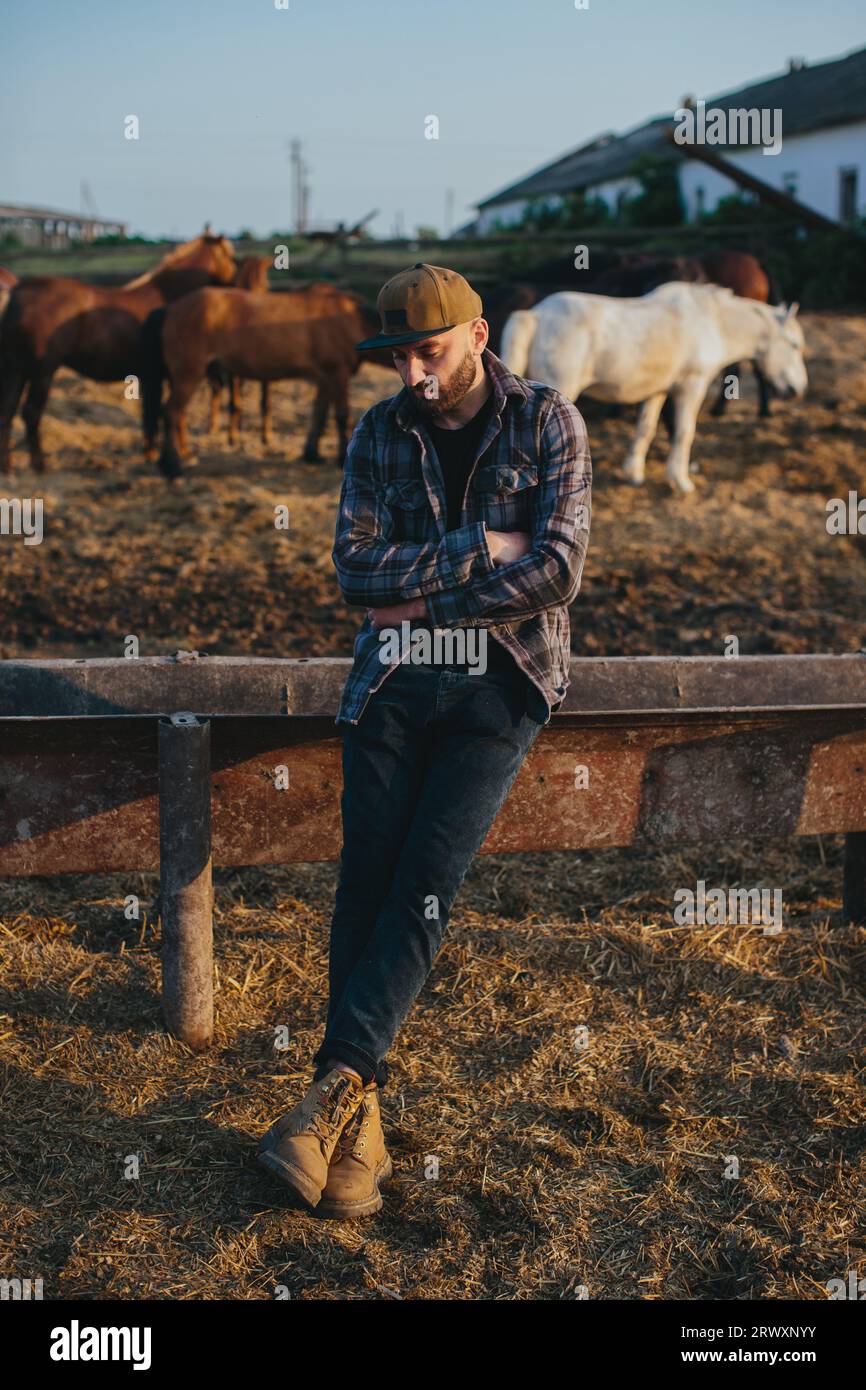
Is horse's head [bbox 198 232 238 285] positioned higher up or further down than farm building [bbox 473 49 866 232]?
further down

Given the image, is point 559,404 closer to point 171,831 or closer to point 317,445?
point 171,831

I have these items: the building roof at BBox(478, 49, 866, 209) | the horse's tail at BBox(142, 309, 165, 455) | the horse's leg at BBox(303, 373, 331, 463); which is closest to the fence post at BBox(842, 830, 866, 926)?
the horse's leg at BBox(303, 373, 331, 463)

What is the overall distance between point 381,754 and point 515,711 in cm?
32

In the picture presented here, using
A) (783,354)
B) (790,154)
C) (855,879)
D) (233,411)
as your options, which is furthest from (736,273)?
(790,154)

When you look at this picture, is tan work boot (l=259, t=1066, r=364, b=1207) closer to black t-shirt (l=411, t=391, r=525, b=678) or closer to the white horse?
black t-shirt (l=411, t=391, r=525, b=678)

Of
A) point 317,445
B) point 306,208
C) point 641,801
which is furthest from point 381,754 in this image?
point 306,208

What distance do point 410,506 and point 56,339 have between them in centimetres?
837

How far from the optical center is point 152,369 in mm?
10430

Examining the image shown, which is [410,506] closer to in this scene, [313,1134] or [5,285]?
[313,1134]

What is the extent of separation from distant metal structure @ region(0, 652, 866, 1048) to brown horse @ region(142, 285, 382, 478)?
6.92m

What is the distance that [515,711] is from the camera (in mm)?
2971

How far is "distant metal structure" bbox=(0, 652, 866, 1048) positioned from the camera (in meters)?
3.18

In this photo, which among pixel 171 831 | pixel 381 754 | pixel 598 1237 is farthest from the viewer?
pixel 171 831

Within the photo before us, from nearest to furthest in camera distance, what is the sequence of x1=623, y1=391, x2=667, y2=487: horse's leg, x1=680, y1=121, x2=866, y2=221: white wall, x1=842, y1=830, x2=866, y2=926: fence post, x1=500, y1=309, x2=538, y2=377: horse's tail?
1. x1=842, y1=830, x2=866, y2=926: fence post
2. x1=500, y1=309, x2=538, y2=377: horse's tail
3. x1=623, y1=391, x2=667, y2=487: horse's leg
4. x1=680, y1=121, x2=866, y2=221: white wall
